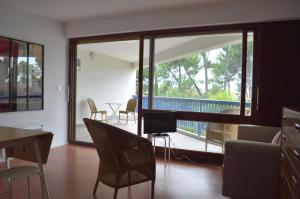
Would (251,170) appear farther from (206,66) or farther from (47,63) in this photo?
(47,63)

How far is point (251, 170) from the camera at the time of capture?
2580mm

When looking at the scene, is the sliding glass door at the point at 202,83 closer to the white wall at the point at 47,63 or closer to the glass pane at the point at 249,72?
the glass pane at the point at 249,72

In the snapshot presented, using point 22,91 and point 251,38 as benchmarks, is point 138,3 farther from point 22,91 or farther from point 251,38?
point 22,91

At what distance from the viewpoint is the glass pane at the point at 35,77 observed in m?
4.45

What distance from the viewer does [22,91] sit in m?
4.30

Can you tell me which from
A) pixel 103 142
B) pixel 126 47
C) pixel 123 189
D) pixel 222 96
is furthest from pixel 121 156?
pixel 126 47

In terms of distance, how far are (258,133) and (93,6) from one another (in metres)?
3.16

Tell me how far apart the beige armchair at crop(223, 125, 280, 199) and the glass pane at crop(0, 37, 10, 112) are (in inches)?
135

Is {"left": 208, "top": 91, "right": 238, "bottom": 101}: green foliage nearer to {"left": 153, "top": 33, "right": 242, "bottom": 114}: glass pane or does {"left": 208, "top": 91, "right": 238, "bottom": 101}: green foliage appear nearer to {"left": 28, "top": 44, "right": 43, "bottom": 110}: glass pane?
{"left": 153, "top": 33, "right": 242, "bottom": 114}: glass pane

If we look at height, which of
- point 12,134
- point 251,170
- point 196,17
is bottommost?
point 251,170

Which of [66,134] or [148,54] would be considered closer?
[148,54]

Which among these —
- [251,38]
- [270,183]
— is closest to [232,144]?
[270,183]

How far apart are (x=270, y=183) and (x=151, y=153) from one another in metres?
1.23

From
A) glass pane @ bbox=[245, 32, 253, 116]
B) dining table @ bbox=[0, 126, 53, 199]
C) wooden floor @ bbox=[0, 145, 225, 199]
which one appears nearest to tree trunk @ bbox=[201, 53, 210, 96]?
glass pane @ bbox=[245, 32, 253, 116]
